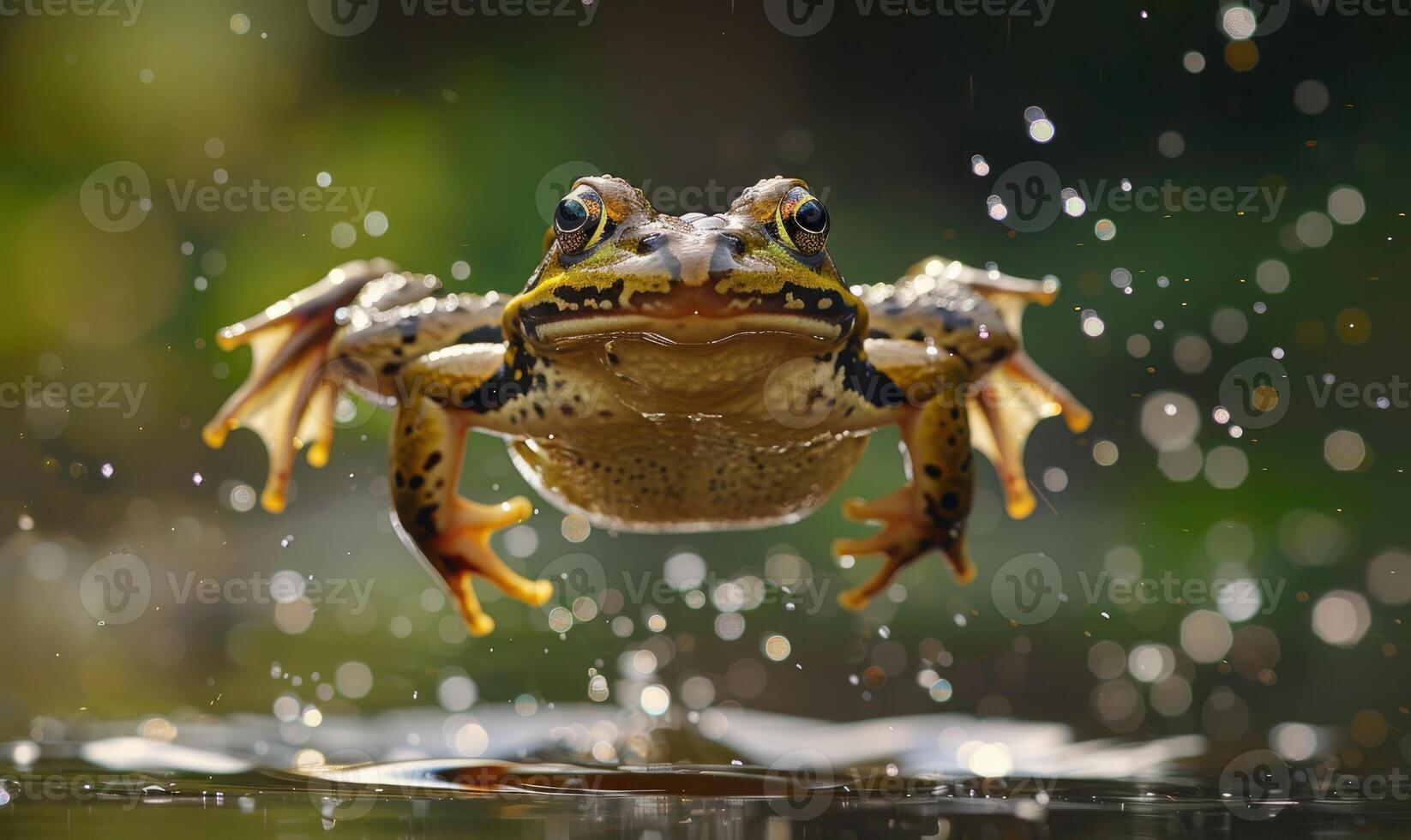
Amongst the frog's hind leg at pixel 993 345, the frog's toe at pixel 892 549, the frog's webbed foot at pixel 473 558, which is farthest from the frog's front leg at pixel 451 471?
the frog's hind leg at pixel 993 345

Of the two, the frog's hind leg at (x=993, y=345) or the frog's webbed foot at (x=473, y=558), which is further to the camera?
the frog's hind leg at (x=993, y=345)

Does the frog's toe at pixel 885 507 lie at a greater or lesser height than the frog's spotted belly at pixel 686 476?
lesser

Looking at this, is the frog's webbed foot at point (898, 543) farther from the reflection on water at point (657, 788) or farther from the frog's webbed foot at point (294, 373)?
the frog's webbed foot at point (294, 373)

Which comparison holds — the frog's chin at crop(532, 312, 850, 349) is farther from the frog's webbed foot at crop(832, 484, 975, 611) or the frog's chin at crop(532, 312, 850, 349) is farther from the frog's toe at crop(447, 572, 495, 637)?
the frog's toe at crop(447, 572, 495, 637)

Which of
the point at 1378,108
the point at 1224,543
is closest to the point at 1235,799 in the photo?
the point at 1224,543

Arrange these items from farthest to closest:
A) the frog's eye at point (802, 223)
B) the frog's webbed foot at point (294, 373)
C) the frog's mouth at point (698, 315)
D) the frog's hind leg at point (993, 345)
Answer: the frog's webbed foot at point (294, 373)
the frog's hind leg at point (993, 345)
the frog's eye at point (802, 223)
the frog's mouth at point (698, 315)

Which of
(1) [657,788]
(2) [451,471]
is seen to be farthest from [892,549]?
(2) [451,471]

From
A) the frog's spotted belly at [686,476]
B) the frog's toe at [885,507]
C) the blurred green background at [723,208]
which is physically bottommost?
the frog's toe at [885,507]

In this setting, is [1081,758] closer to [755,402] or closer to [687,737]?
[687,737]
